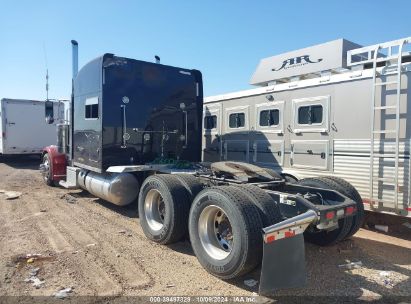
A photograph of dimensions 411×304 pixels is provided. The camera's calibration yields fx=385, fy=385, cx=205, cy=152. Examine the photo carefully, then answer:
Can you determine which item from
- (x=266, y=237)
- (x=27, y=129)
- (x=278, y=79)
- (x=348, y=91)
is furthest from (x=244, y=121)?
(x=27, y=129)

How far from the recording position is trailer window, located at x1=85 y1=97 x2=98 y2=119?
318 inches

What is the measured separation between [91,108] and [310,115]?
456 centimetres

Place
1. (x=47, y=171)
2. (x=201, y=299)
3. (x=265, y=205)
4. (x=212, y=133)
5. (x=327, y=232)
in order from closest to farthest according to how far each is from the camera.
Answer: (x=201, y=299)
(x=265, y=205)
(x=327, y=232)
(x=212, y=133)
(x=47, y=171)

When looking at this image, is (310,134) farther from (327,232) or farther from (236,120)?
(327,232)

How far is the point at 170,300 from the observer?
393 cm

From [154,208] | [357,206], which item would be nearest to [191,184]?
→ [154,208]

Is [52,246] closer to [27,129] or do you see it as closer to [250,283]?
[250,283]

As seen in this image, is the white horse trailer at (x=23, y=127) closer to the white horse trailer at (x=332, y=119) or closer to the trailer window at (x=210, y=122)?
the trailer window at (x=210, y=122)

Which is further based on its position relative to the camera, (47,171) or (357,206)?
(47,171)

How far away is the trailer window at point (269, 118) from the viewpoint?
313 inches

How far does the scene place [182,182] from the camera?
583cm

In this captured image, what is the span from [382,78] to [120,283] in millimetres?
5037

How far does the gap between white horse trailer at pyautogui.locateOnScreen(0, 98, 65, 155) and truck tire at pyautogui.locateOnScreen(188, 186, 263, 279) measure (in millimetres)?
14866

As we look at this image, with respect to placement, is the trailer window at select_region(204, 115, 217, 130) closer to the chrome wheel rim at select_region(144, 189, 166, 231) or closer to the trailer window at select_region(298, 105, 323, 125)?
the trailer window at select_region(298, 105, 323, 125)
